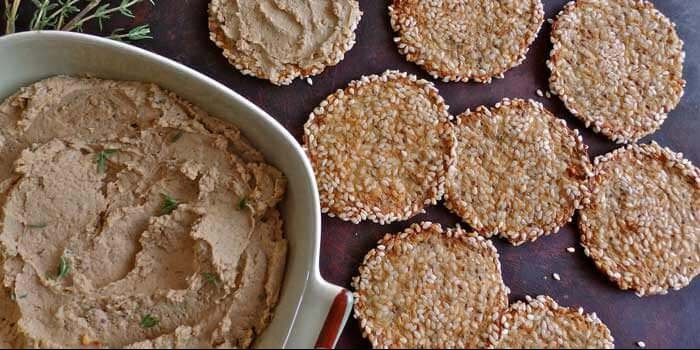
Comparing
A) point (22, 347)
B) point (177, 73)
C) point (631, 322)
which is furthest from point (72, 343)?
point (631, 322)

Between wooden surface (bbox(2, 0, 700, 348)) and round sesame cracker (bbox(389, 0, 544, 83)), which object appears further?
round sesame cracker (bbox(389, 0, 544, 83))

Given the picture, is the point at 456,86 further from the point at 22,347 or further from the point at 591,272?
the point at 22,347

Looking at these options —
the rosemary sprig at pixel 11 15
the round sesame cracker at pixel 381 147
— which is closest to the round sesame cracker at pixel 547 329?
the round sesame cracker at pixel 381 147

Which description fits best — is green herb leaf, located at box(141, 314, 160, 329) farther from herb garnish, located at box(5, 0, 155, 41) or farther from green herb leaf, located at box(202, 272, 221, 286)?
herb garnish, located at box(5, 0, 155, 41)

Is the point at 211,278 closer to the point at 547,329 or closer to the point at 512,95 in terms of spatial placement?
the point at 547,329

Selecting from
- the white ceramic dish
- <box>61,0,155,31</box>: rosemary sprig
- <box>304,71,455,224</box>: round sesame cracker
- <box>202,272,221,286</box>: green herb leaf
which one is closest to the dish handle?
the white ceramic dish

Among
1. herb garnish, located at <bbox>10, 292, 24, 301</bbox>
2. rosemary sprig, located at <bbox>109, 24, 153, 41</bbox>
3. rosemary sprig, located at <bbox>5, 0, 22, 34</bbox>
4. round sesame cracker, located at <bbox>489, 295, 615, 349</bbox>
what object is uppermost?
rosemary sprig, located at <bbox>5, 0, 22, 34</bbox>
